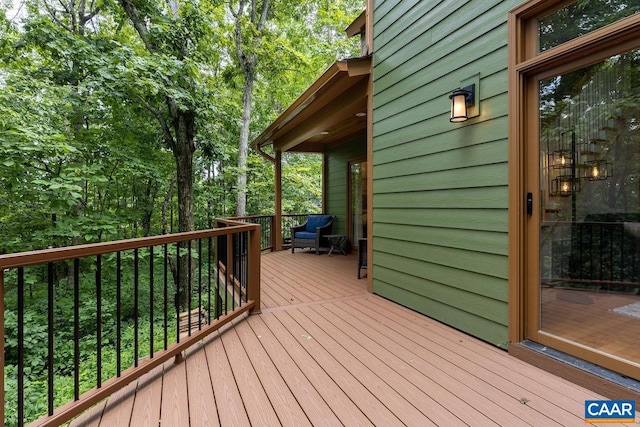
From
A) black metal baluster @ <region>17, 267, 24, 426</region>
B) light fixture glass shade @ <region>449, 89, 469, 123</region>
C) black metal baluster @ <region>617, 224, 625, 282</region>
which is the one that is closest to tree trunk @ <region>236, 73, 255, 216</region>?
light fixture glass shade @ <region>449, 89, 469, 123</region>

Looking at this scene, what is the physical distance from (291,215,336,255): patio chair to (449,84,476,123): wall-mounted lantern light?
4.30m

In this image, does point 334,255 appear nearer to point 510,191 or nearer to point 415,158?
point 415,158

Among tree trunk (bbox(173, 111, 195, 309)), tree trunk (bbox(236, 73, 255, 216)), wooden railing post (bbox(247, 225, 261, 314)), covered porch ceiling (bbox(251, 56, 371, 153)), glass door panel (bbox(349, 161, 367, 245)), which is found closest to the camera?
wooden railing post (bbox(247, 225, 261, 314))

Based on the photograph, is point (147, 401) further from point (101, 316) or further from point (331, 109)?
point (331, 109)

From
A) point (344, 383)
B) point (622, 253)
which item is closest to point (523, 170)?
point (622, 253)

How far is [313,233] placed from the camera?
6.73 m

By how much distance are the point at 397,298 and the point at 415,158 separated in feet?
4.77

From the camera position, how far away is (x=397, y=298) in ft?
10.7

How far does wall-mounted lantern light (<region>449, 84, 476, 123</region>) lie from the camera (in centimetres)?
239

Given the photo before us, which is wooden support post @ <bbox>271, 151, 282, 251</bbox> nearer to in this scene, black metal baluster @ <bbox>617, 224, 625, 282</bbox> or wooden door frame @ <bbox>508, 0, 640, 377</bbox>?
wooden door frame @ <bbox>508, 0, 640, 377</bbox>

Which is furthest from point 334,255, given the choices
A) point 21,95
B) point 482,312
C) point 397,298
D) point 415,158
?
point 21,95

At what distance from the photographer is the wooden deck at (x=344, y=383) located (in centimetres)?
154

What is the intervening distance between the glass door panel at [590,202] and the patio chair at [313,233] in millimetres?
4585

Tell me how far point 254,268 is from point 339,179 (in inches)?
183
